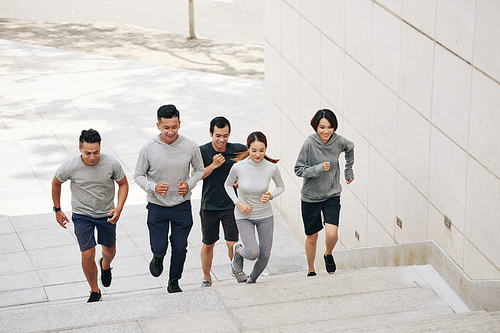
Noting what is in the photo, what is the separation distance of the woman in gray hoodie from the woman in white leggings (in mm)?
405

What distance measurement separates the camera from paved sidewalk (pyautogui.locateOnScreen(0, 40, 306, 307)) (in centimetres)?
863

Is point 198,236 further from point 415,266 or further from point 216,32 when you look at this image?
point 216,32

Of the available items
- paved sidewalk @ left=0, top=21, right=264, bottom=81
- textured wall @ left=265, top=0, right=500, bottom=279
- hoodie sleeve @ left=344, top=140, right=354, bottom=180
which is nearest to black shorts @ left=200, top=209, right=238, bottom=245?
hoodie sleeve @ left=344, top=140, right=354, bottom=180

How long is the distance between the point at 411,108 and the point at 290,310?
7.96 ft

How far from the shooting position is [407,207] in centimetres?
686

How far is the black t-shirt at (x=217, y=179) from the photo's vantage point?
267 inches

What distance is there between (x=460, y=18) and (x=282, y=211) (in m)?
6.06

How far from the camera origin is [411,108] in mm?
6488

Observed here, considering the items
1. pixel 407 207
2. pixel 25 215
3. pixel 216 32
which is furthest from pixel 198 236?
pixel 216 32

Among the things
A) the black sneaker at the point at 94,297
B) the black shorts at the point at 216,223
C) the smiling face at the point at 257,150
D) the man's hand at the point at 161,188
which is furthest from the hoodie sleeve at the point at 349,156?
the black sneaker at the point at 94,297

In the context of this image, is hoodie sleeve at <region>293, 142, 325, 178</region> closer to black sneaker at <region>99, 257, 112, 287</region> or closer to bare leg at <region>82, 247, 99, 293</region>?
bare leg at <region>82, 247, 99, 293</region>

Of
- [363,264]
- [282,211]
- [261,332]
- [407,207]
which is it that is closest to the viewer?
[261,332]

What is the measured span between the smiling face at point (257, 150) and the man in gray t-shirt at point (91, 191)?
4.66 ft

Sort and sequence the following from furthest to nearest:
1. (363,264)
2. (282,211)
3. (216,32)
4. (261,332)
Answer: (216,32), (282,211), (363,264), (261,332)
